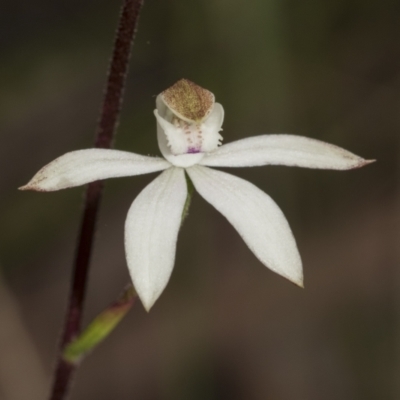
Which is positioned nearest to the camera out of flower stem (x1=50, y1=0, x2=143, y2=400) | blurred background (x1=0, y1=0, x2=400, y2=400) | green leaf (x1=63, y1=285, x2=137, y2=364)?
flower stem (x1=50, y1=0, x2=143, y2=400)

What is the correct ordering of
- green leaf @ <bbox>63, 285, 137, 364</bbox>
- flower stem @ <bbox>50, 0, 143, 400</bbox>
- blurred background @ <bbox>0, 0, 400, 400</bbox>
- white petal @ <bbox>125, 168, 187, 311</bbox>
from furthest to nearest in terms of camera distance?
1. blurred background @ <bbox>0, 0, 400, 400</bbox>
2. green leaf @ <bbox>63, 285, 137, 364</bbox>
3. flower stem @ <bbox>50, 0, 143, 400</bbox>
4. white petal @ <bbox>125, 168, 187, 311</bbox>

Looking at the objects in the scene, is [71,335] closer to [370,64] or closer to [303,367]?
[303,367]

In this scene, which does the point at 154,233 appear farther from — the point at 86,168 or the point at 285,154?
the point at 285,154

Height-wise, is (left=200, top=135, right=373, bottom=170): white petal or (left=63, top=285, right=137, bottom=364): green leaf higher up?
(left=200, top=135, right=373, bottom=170): white petal

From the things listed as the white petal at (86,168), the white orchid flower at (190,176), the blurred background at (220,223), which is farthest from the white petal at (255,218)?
the blurred background at (220,223)

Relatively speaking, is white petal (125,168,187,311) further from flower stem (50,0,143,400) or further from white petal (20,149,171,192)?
flower stem (50,0,143,400)

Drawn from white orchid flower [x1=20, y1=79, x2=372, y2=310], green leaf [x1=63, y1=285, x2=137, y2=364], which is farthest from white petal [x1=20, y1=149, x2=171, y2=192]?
green leaf [x1=63, y1=285, x2=137, y2=364]
